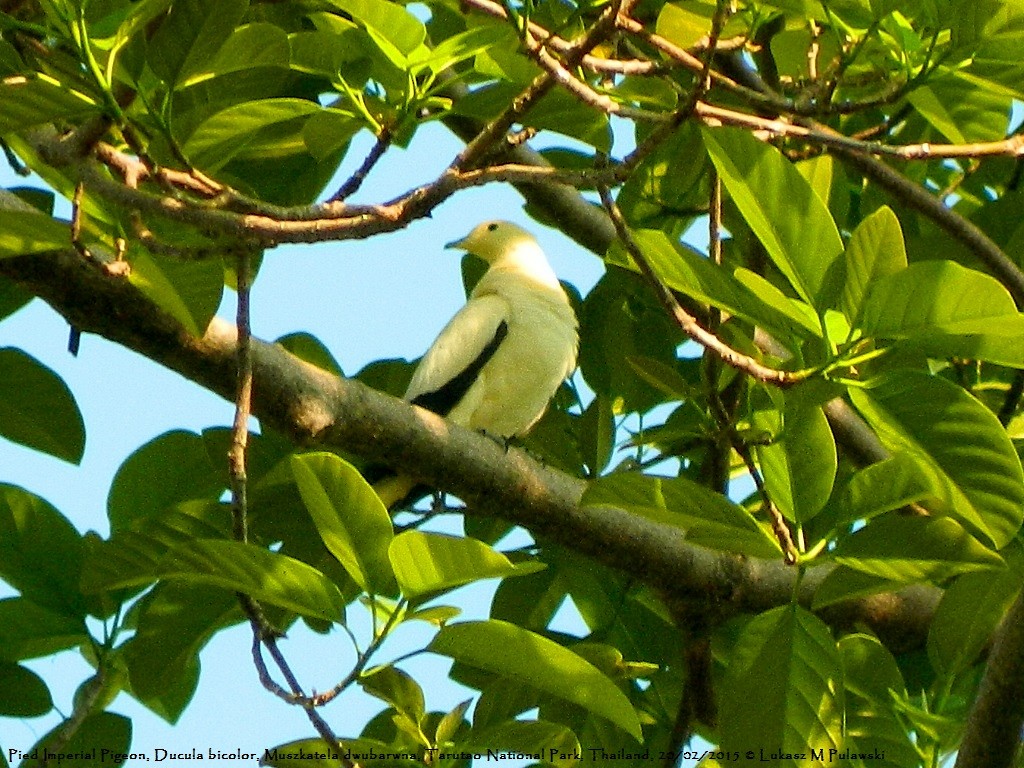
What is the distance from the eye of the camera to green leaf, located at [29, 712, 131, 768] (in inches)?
106

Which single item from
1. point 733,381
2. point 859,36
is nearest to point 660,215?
point 733,381

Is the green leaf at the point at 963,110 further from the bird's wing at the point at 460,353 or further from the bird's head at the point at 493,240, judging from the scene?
the bird's head at the point at 493,240

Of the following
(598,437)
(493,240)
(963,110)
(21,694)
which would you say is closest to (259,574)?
(21,694)

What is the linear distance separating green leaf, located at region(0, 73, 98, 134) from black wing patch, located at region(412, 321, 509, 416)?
236 centimetres

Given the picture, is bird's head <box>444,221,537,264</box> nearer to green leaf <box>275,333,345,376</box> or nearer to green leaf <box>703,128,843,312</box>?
green leaf <box>275,333,345,376</box>

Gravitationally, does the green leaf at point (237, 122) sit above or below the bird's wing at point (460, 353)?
below

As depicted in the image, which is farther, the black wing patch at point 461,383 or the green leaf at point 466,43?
the black wing patch at point 461,383

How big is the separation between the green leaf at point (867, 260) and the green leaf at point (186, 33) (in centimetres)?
97

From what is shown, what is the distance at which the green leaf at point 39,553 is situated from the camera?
2.60 meters

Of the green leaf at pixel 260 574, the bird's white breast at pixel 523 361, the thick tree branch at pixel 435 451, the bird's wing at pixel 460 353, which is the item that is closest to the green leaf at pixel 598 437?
the thick tree branch at pixel 435 451

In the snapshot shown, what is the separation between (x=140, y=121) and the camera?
2.24 metres

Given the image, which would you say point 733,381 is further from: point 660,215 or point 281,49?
point 281,49

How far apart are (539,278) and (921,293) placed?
9.57ft

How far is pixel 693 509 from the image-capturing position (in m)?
2.18
